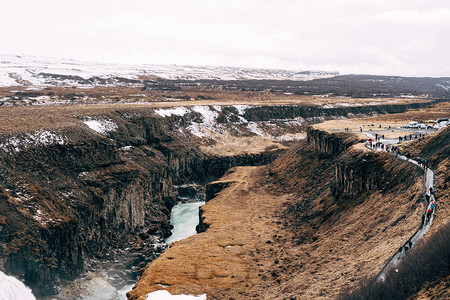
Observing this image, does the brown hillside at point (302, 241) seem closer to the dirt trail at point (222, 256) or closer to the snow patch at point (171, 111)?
the dirt trail at point (222, 256)

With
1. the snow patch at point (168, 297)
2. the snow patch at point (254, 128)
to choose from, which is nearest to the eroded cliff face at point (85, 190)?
the snow patch at point (168, 297)

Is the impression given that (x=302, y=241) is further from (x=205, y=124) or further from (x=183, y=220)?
(x=205, y=124)

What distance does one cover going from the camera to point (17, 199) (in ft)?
134

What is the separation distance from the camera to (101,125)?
66875mm

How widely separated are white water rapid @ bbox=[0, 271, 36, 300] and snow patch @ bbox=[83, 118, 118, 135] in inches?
1290

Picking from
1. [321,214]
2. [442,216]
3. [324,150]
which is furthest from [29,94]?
[442,216]

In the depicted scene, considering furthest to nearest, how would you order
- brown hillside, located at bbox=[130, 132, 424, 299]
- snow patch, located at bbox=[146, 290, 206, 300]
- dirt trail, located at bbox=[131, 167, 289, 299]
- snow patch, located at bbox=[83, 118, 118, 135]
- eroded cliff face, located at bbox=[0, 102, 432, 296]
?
snow patch, located at bbox=[83, 118, 118, 135] < eroded cliff face, located at bbox=[0, 102, 432, 296] < dirt trail, located at bbox=[131, 167, 289, 299] < snow patch, located at bbox=[146, 290, 206, 300] < brown hillside, located at bbox=[130, 132, 424, 299]

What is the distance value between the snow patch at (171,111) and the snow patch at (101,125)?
2284 cm

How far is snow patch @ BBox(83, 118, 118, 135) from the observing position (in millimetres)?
64875

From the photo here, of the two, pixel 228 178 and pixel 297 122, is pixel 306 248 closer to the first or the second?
pixel 228 178

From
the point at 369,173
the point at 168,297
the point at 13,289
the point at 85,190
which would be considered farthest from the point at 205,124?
the point at 168,297

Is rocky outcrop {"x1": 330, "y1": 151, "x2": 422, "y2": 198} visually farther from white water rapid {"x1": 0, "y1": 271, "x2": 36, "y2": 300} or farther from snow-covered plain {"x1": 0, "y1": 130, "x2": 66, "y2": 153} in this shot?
snow-covered plain {"x1": 0, "y1": 130, "x2": 66, "y2": 153}

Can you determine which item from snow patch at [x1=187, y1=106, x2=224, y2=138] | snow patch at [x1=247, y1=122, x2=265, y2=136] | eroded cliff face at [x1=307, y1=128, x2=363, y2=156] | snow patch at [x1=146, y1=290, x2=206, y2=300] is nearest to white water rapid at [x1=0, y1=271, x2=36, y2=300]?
snow patch at [x1=146, y1=290, x2=206, y2=300]

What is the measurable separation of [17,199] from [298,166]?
44.3 m
